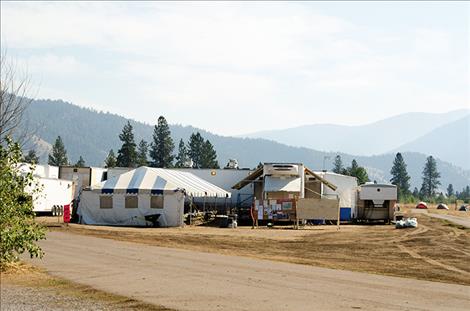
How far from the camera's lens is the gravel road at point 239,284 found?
1404 cm

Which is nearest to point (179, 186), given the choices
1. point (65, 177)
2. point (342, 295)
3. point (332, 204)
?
point (332, 204)

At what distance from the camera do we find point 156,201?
4294 centimetres

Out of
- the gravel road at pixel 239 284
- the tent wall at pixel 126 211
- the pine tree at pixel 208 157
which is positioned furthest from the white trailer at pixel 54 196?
the pine tree at pixel 208 157

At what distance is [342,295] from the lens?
15.0 metres

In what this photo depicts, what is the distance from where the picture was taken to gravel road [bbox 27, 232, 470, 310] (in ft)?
46.1

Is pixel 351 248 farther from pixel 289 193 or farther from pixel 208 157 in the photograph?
pixel 208 157

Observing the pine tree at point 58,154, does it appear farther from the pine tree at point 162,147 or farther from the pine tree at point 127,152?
the pine tree at point 127,152

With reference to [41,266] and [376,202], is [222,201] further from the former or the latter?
[41,266]

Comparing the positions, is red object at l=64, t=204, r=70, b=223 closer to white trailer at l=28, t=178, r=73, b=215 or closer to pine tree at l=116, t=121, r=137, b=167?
white trailer at l=28, t=178, r=73, b=215

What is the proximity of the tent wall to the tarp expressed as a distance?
8.77m

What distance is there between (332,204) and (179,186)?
9.41m

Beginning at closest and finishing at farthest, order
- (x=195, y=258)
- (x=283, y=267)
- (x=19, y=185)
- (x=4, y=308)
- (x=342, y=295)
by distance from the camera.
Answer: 1. (x=4, y=308)
2. (x=342, y=295)
3. (x=19, y=185)
4. (x=283, y=267)
5. (x=195, y=258)

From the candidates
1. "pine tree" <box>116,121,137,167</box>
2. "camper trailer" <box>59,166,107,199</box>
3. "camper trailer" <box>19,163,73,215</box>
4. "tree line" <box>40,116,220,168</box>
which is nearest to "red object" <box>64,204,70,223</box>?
"camper trailer" <box>19,163,73,215</box>

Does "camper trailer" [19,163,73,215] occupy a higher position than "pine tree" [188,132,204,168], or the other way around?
"pine tree" [188,132,204,168]
